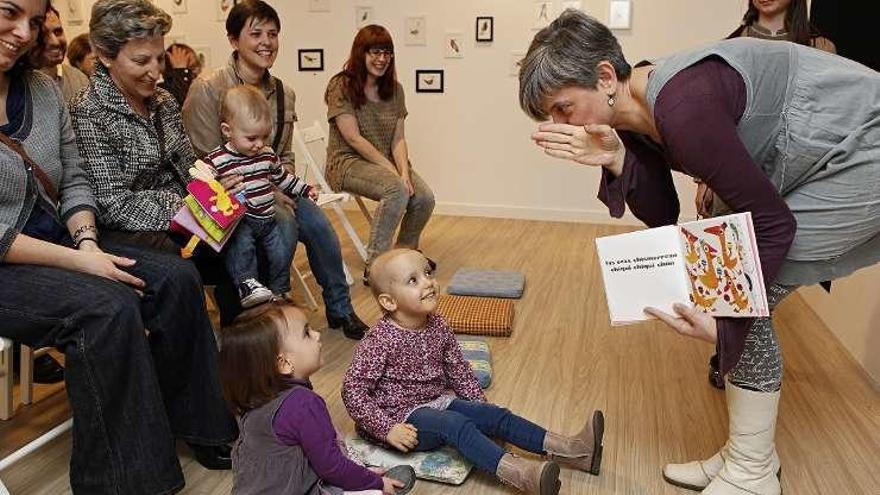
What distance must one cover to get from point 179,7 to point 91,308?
14.1ft

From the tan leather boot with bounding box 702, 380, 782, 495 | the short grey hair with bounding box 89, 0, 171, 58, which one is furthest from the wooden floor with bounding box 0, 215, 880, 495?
the short grey hair with bounding box 89, 0, 171, 58

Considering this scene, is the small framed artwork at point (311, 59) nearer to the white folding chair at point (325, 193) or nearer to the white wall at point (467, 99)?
the white wall at point (467, 99)

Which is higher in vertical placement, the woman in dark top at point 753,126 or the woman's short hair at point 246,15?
the woman's short hair at point 246,15

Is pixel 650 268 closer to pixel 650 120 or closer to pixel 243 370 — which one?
pixel 650 120

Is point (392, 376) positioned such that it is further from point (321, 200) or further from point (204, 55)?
point (204, 55)

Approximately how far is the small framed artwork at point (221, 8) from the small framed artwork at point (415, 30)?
1324 millimetres

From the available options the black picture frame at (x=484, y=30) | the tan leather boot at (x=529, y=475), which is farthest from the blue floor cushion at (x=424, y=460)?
the black picture frame at (x=484, y=30)

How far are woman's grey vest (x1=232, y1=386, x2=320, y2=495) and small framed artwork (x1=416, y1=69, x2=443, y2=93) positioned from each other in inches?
147

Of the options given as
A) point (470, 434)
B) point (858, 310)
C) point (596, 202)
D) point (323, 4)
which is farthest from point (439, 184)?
point (470, 434)

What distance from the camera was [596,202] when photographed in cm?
468

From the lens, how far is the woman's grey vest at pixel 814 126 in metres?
1.33

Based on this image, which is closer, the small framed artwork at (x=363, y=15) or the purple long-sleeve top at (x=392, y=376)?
the purple long-sleeve top at (x=392, y=376)

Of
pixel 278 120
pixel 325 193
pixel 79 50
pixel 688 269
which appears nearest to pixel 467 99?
pixel 325 193

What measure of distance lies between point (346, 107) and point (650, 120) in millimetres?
2286
